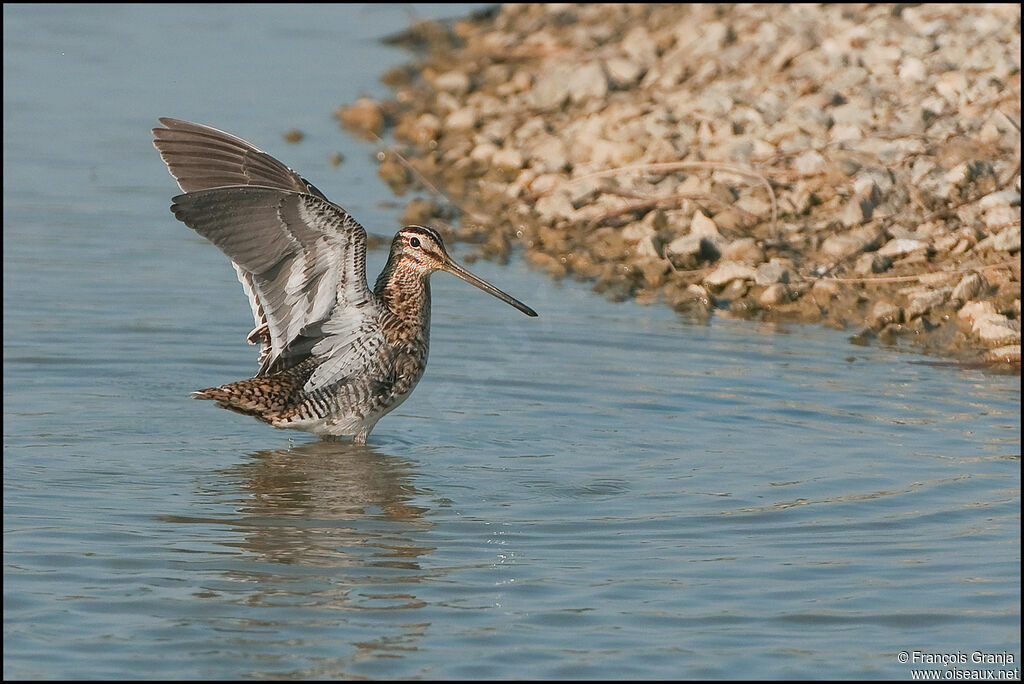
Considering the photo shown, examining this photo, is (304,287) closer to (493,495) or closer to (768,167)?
(493,495)

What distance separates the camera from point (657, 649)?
16.8 feet

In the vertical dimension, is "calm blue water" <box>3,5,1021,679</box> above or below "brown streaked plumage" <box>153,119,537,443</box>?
below

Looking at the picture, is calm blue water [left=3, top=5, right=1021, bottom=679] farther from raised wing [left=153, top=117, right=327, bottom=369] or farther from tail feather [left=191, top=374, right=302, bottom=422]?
raised wing [left=153, top=117, right=327, bottom=369]

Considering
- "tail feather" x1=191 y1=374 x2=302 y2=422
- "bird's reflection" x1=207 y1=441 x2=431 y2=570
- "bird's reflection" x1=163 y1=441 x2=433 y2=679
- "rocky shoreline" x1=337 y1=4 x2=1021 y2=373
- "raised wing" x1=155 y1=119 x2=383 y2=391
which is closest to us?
"bird's reflection" x1=163 y1=441 x2=433 y2=679

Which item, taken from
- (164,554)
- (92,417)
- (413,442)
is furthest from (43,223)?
(164,554)

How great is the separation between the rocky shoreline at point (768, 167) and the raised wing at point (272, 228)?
11.6 feet

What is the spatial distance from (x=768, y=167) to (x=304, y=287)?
522 centimetres

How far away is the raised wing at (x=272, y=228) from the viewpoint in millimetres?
6570

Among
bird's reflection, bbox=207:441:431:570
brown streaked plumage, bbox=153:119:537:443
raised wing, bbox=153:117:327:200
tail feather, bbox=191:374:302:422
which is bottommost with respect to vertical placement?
bird's reflection, bbox=207:441:431:570

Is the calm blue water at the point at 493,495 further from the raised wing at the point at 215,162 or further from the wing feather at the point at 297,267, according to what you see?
the raised wing at the point at 215,162

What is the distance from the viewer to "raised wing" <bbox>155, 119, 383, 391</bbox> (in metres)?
6.57

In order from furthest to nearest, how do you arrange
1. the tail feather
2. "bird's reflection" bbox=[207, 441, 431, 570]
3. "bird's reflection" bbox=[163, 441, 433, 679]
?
the tail feather < "bird's reflection" bbox=[207, 441, 431, 570] < "bird's reflection" bbox=[163, 441, 433, 679]

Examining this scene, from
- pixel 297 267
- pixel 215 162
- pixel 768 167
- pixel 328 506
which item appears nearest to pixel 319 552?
pixel 328 506

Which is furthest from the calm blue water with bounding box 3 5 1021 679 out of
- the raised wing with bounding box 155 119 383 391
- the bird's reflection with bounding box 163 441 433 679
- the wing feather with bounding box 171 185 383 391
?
the raised wing with bounding box 155 119 383 391
